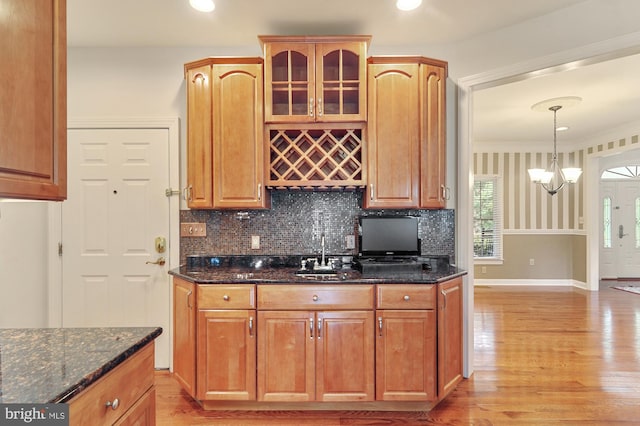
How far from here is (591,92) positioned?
3.85 metres

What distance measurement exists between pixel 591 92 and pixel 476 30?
2334 mm

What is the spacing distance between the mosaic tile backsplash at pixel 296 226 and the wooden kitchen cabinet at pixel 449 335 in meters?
0.53

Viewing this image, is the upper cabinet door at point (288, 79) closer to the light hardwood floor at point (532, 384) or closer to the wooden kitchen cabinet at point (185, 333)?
the wooden kitchen cabinet at point (185, 333)

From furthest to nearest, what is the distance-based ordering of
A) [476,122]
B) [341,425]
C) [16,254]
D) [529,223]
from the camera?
[529,223]
[476,122]
[16,254]
[341,425]

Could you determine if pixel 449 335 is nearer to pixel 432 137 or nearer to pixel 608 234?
pixel 432 137

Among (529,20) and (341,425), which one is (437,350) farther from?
(529,20)

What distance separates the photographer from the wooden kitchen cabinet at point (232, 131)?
2.43 m

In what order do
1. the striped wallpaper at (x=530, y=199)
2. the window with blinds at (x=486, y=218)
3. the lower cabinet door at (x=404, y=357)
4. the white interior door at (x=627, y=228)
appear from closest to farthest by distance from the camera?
the lower cabinet door at (x=404, y=357) → the striped wallpaper at (x=530, y=199) → the window with blinds at (x=486, y=218) → the white interior door at (x=627, y=228)

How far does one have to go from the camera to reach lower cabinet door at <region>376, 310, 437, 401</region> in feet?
6.89

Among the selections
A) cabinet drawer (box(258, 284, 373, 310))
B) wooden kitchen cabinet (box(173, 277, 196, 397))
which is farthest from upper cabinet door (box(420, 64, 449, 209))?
wooden kitchen cabinet (box(173, 277, 196, 397))

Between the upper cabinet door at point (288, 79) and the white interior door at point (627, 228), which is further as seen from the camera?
the white interior door at point (627, 228)

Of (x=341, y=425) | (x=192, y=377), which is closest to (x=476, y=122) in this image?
(x=341, y=425)

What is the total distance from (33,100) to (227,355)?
67.1 inches

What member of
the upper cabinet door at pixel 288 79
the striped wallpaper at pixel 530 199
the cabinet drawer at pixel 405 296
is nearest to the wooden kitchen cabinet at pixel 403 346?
the cabinet drawer at pixel 405 296
